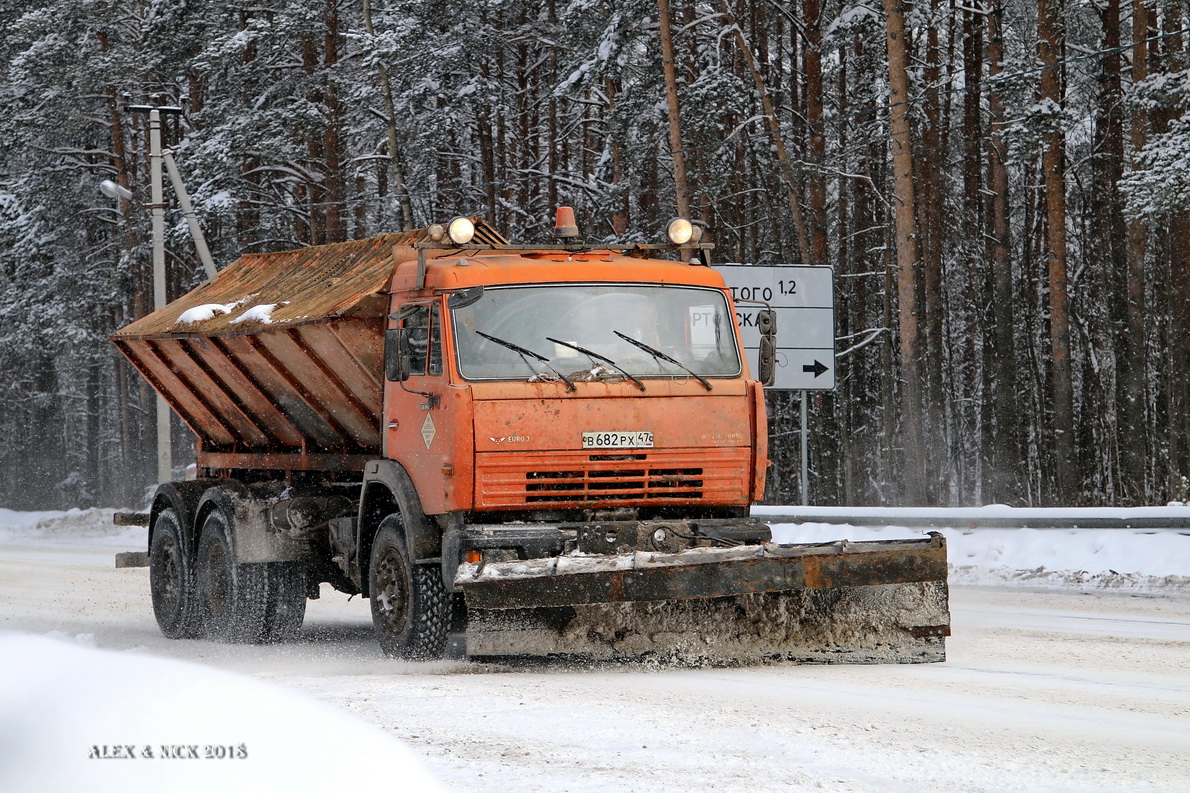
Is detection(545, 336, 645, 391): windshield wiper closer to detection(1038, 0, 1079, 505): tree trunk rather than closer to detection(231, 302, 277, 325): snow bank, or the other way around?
detection(231, 302, 277, 325): snow bank

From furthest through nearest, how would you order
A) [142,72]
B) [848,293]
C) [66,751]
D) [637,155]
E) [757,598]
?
[142,72] < [848,293] < [637,155] < [757,598] < [66,751]

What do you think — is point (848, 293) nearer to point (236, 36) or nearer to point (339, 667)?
point (236, 36)

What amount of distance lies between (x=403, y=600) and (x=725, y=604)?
2.06 m

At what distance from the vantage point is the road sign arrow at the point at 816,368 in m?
19.8

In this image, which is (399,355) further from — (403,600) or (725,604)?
(725,604)

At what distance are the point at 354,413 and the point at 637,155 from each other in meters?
19.3

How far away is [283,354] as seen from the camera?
11062 millimetres

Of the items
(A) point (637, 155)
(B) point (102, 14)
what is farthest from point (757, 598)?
(B) point (102, 14)

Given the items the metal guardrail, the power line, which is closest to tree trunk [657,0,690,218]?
the power line

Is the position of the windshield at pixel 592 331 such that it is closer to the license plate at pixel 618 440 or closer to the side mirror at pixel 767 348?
the side mirror at pixel 767 348

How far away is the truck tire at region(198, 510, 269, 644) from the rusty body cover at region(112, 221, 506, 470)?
757mm

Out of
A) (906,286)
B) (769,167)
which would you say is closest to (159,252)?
(906,286)

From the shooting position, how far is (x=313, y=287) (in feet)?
37.1

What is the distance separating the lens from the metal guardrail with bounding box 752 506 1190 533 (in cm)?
1375
